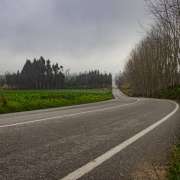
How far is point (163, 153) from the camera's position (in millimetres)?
6312

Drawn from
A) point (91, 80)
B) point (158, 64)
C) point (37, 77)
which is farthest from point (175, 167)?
point (91, 80)

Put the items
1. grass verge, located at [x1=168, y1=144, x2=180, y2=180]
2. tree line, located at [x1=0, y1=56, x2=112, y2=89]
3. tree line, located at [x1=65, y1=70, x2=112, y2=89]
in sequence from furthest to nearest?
tree line, located at [x1=65, y1=70, x2=112, y2=89], tree line, located at [x1=0, y1=56, x2=112, y2=89], grass verge, located at [x1=168, y1=144, x2=180, y2=180]

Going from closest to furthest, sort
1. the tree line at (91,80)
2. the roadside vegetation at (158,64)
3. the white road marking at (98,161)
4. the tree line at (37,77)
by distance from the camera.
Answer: the white road marking at (98,161), the roadside vegetation at (158,64), the tree line at (37,77), the tree line at (91,80)

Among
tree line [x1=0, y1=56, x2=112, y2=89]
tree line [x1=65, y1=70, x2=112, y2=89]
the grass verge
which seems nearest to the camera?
the grass verge

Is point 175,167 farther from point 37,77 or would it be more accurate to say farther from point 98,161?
point 37,77

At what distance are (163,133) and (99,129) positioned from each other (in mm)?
1894

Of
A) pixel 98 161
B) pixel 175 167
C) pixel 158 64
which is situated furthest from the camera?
pixel 158 64

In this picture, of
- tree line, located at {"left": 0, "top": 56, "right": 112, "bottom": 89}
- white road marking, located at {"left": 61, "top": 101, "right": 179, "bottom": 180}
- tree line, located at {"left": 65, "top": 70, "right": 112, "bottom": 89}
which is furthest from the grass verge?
tree line, located at {"left": 65, "top": 70, "right": 112, "bottom": 89}

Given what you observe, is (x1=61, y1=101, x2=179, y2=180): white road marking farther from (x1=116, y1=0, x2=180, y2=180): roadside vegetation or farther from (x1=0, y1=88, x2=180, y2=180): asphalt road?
(x1=116, y1=0, x2=180, y2=180): roadside vegetation

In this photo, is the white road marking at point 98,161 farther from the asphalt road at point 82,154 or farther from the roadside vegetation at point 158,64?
the roadside vegetation at point 158,64

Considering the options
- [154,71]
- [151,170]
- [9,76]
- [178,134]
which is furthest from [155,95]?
[9,76]

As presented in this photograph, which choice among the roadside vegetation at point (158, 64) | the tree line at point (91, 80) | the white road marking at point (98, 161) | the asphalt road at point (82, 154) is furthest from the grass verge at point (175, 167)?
the tree line at point (91, 80)

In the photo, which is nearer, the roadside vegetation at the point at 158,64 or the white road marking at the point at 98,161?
the white road marking at the point at 98,161

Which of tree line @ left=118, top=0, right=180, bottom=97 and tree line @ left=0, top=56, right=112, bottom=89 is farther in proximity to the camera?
tree line @ left=0, top=56, right=112, bottom=89
